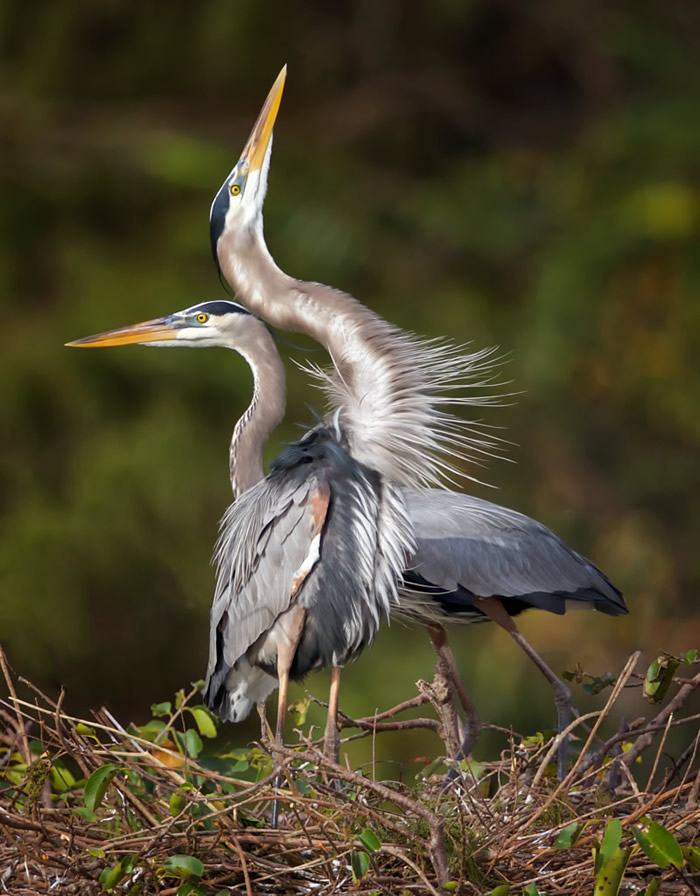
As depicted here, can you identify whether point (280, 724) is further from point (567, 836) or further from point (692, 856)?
point (692, 856)

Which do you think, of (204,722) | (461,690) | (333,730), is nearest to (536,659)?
(461,690)

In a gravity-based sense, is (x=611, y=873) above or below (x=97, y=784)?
below

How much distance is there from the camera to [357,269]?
24.2 feet

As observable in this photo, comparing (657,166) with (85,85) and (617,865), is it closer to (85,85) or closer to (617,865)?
(85,85)

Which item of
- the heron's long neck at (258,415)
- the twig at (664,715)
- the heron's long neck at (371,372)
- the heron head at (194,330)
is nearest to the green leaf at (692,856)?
the twig at (664,715)

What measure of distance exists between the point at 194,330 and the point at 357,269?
418 centimetres

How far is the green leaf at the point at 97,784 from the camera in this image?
226 cm

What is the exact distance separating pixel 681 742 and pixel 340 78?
13.4 feet

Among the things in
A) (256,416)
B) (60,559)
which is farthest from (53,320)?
(256,416)

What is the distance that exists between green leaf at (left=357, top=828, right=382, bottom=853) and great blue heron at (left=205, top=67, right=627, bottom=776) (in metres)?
0.74

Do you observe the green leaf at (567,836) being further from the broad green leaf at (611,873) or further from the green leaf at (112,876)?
the green leaf at (112,876)

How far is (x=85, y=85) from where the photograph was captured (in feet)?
27.7

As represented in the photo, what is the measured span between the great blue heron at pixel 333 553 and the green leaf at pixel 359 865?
664 mm

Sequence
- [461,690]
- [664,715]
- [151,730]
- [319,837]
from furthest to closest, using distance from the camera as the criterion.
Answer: [461,690], [151,730], [664,715], [319,837]
